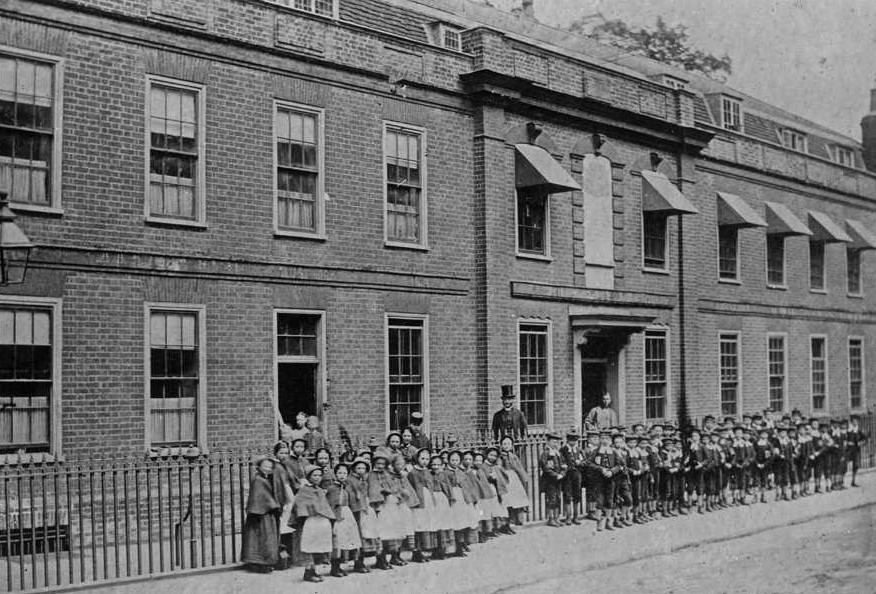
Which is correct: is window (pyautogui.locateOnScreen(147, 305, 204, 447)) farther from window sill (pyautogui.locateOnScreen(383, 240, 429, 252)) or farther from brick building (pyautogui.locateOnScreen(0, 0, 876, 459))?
window sill (pyautogui.locateOnScreen(383, 240, 429, 252))

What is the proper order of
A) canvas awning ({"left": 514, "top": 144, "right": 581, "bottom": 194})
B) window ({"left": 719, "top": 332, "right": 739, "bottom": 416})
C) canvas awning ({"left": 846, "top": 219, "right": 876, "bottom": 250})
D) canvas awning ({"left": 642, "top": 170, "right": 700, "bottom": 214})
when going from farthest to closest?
canvas awning ({"left": 846, "top": 219, "right": 876, "bottom": 250}) → window ({"left": 719, "top": 332, "right": 739, "bottom": 416}) → canvas awning ({"left": 642, "top": 170, "right": 700, "bottom": 214}) → canvas awning ({"left": 514, "top": 144, "right": 581, "bottom": 194})

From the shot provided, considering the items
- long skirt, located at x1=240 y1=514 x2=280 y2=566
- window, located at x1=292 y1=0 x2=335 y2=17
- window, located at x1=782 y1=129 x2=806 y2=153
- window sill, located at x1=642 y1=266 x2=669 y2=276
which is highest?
window, located at x1=782 y1=129 x2=806 y2=153

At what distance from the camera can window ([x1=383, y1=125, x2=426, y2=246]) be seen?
17.3 meters

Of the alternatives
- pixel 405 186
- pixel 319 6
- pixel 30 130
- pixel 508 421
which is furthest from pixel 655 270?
pixel 30 130

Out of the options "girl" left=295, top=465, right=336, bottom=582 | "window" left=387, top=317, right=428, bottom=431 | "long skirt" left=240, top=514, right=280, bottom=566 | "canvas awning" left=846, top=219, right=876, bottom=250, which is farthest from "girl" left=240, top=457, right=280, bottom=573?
"canvas awning" left=846, top=219, right=876, bottom=250

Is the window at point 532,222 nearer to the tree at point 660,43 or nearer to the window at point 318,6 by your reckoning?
the window at point 318,6

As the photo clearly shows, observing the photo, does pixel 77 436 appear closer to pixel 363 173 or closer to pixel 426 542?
pixel 426 542

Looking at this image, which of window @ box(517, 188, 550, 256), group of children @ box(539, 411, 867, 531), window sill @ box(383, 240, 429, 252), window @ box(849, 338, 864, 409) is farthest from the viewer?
window @ box(849, 338, 864, 409)

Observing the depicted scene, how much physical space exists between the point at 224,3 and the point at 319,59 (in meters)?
1.85

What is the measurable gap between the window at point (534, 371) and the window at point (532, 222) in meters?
1.55

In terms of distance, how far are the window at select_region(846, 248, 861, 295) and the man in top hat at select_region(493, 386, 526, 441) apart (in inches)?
687

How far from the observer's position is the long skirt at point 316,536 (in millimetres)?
11195

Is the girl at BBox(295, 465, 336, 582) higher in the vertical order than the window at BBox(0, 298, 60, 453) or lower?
lower

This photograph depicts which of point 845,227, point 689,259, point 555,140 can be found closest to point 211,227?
point 555,140
